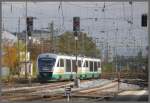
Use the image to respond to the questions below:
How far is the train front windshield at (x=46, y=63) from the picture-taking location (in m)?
28.2

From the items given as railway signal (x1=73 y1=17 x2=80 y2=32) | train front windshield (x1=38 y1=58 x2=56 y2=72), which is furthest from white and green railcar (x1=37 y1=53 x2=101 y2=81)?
railway signal (x1=73 y1=17 x2=80 y2=32)

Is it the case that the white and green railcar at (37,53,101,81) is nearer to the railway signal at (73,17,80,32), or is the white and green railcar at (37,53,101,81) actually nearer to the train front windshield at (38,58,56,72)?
the train front windshield at (38,58,56,72)

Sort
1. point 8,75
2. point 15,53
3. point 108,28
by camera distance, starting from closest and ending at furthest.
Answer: point 108,28 → point 8,75 → point 15,53

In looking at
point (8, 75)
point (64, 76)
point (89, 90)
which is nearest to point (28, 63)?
point (8, 75)

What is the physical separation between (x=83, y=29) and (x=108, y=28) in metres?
1.72

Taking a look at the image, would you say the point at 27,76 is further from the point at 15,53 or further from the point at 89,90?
the point at 15,53

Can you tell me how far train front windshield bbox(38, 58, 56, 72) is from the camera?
2823 cm

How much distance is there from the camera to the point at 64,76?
1036 inches

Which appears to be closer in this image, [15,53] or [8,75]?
[8,75]

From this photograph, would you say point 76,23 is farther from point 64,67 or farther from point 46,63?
point 46,63

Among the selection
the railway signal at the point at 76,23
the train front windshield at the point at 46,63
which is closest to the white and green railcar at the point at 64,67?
the train front windshield at the point at 46,63

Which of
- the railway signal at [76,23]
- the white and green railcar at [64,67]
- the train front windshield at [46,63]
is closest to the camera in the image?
the railway signal at [76,23]

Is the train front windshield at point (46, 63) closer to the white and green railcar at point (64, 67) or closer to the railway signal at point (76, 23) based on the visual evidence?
the white and green railcar at point (64, 67)

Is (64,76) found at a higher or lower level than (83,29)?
lower
